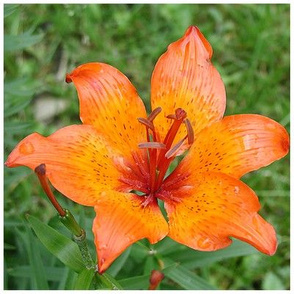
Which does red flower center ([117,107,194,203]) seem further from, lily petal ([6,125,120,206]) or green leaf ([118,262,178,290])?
green leaf ([118,262,178,290])

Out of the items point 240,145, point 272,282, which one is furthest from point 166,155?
point 272,282

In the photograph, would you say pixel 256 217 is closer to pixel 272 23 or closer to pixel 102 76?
pixel 102 76

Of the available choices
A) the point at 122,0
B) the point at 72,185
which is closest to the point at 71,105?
the point at 122,0

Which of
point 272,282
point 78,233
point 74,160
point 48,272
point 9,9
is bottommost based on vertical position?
point 272,282

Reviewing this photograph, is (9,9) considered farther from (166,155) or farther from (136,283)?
(136,283)

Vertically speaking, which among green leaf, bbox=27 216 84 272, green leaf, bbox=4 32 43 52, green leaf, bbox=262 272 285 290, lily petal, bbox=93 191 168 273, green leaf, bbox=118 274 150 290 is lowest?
green leaf, bbox=262 272 285 290

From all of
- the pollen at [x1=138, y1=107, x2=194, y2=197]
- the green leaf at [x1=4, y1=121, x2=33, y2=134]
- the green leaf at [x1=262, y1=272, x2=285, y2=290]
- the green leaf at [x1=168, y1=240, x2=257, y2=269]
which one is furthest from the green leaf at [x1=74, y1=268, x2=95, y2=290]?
the green leaf at [x1=262, y1=272, x2=285, y2=290]
